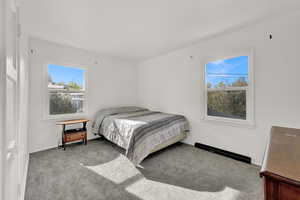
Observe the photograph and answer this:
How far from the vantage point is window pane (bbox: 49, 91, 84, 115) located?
10.5ft

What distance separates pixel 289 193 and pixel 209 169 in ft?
5.83

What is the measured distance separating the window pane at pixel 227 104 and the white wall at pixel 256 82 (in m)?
0.21

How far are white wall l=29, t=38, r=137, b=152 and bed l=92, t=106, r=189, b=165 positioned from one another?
661mm

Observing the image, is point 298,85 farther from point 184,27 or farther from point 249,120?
point 184,27

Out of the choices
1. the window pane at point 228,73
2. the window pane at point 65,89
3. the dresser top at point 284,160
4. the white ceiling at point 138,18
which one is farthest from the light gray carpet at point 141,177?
the white ceiling at point 138,18

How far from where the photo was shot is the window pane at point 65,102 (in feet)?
10.5

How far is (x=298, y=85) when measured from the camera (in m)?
2.00

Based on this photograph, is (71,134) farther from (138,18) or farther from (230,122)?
(230,122)

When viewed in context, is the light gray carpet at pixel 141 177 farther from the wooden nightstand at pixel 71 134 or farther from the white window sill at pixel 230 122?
the white window sill at pixel 230 122

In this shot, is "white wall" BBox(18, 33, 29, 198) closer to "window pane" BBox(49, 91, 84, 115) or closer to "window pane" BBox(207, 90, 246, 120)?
"window pane" BBox(49, 91, 84, 115)

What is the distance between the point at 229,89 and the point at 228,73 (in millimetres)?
335

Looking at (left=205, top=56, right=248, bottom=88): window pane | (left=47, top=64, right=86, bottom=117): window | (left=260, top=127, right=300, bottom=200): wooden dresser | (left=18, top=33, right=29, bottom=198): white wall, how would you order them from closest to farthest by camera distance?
(left=260, top=127, right=300, bottom=200): wooden dresser < (left=18, top=33, right=29, bottom=198): white wall < (left=205, top=56, right=248, bottom=88): window pane < (left=47, top=64, right=86, bottom=117): window

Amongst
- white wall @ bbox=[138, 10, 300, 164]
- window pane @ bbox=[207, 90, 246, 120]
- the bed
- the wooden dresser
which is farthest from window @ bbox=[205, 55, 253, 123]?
the wooden dresser

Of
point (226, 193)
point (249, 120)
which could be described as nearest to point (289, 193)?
point (226, 193)
